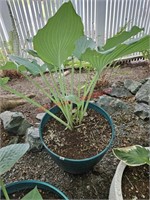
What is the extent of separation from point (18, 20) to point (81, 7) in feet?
1.45

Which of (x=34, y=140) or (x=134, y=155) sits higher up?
(x=134, y=155)

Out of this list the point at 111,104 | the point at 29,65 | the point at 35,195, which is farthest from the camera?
the point at 111,104

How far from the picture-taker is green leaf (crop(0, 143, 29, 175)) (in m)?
0.47

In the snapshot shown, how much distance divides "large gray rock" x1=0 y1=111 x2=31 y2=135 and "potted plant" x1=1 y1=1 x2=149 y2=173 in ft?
0.78

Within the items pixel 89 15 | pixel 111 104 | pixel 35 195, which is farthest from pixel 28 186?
pixel 89 15

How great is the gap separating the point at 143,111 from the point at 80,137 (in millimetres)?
467

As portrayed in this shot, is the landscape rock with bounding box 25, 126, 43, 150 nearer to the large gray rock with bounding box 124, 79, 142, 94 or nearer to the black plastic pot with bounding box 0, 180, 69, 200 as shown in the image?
the black plastic pot with bounding box 0, 180, 69, 200

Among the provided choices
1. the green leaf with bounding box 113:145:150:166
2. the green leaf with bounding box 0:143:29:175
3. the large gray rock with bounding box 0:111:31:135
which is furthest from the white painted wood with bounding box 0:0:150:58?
the green leaf with bounding box 0:143:29:175

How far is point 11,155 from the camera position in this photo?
483 millimetres

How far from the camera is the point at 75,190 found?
2.68 feet

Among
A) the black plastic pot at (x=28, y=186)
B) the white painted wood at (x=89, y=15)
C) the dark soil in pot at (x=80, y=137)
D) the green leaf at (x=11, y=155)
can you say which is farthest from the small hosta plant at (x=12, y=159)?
the white painted wood at (x=89, y=15)

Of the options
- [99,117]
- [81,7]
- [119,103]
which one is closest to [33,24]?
[81,7]

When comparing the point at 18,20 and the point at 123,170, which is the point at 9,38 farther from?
the point at 123,170

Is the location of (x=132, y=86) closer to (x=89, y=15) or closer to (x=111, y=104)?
(x=111, y=104)
